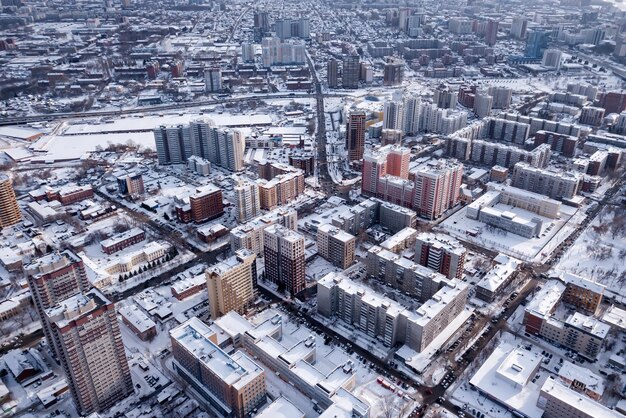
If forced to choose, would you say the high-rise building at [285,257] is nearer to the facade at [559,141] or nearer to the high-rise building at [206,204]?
the high-rise building at [206,204]

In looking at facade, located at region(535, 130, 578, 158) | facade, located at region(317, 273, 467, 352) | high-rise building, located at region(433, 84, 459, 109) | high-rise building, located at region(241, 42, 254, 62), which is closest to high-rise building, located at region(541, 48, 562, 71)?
high-rise building, located at region(433, 84, 459, 109)

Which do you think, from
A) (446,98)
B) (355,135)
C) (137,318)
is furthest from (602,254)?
(446,98)

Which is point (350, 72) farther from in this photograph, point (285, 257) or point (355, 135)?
point (285, 257)

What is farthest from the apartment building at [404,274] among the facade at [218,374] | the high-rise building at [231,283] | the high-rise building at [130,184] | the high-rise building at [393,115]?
the high-rise building at [393,115]

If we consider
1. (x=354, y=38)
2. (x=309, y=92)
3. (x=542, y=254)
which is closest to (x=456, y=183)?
(x=542, y=254)

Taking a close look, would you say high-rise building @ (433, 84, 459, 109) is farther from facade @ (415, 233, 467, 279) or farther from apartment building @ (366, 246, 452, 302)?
apartment building @ (366, 246, 452, 302)

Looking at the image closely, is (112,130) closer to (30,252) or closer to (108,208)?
(108,208)
